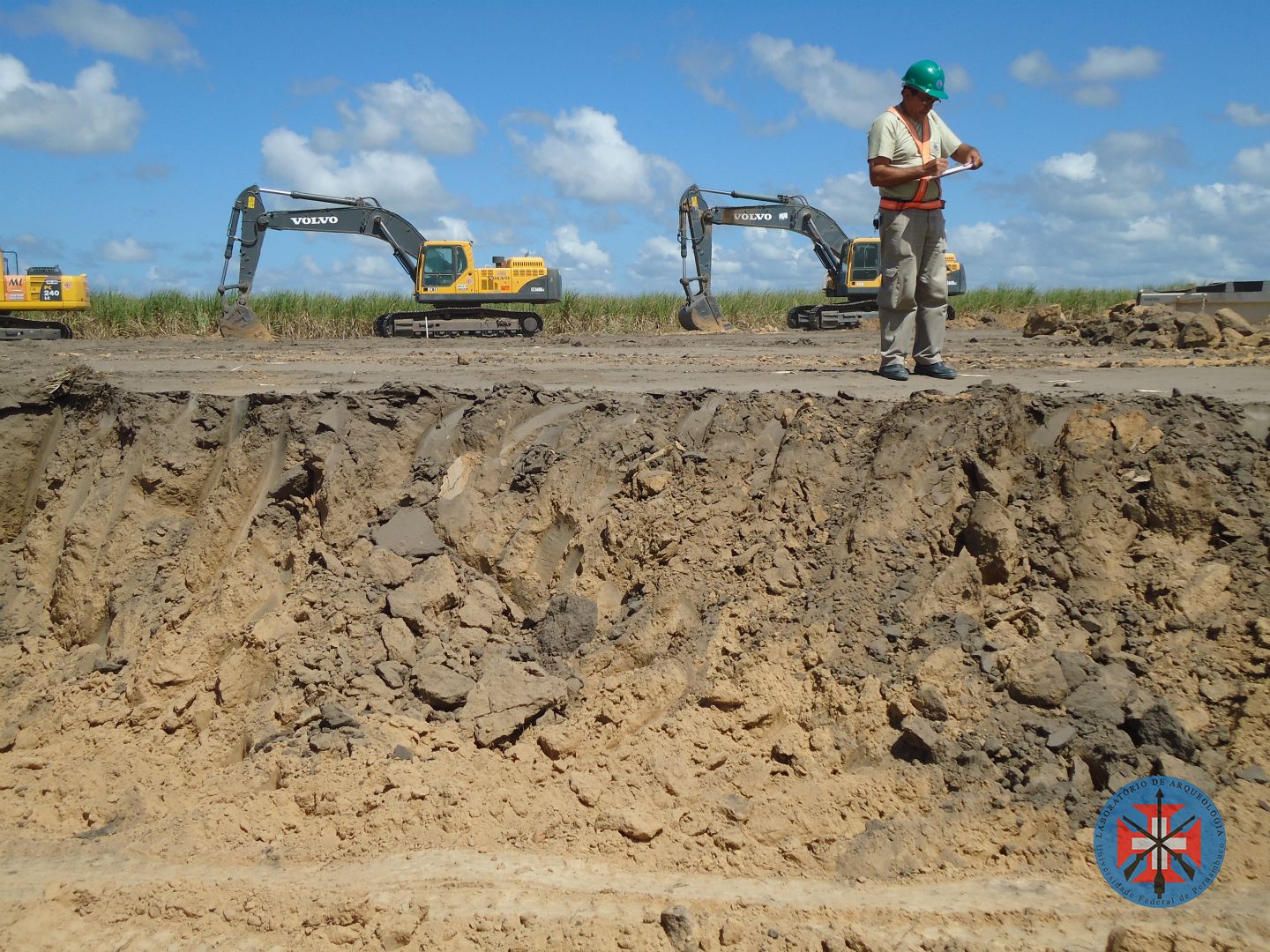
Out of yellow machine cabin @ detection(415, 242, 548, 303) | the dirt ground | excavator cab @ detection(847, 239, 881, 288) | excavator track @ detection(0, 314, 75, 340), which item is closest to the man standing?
the dirt ground

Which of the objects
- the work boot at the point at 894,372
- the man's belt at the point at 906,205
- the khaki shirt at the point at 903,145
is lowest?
the work boot at the point at 894,372

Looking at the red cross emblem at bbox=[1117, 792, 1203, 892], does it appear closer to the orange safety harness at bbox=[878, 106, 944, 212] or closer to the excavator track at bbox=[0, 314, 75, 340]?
the orange safety harness at bbox=[878, 106, 944, 212]

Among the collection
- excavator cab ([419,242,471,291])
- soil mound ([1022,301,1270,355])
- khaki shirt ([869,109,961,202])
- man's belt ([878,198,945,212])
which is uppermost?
excavator cab ([419,242,471,291])

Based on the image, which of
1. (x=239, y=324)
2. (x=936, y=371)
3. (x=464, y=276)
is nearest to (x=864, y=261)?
(x=464, y=276)

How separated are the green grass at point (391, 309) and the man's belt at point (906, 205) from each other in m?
16.1

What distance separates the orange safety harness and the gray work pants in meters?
0.04

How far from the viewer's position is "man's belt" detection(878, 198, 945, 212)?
20.9 ft

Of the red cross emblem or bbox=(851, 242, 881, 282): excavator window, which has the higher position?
bbox=(851, 242, 881, 282): excavator window

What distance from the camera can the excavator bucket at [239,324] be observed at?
19.8 meters

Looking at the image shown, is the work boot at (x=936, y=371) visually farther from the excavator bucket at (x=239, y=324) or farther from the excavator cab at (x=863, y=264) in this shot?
the excavator bucket at (x=239, y=324)

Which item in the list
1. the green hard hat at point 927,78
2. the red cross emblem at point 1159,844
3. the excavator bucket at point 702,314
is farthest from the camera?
the excavator bucket at point 702,314

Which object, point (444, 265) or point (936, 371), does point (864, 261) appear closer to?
point (444, 265)

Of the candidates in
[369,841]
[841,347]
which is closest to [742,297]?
[841,347]

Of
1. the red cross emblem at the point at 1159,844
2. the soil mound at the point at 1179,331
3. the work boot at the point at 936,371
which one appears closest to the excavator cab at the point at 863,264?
the soil mound at the point at 1179,331
